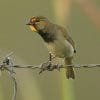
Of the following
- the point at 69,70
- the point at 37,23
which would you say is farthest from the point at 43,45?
the point at 37,23

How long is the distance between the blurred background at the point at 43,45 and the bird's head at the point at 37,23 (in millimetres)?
720

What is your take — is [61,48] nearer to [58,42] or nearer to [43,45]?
[58,42]

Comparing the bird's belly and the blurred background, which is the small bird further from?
the blurred background

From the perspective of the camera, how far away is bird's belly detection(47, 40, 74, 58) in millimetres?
5246

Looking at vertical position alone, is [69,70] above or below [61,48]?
below

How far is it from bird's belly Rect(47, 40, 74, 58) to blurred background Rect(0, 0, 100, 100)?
0.57m

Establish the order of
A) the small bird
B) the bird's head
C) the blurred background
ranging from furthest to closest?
the blurred background → the small bird → the bird's head

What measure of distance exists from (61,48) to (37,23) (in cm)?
26

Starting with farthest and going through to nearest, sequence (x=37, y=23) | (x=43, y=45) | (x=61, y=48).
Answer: (x=43, y=45)
(x=61, y=48)
(x=37, y=23)

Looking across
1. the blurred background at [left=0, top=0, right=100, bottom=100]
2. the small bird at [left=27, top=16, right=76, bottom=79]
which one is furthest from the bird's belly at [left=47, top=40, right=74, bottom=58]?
the blurred background at [left=0, top=0, right=100, bottom=100]

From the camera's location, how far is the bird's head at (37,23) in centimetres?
505

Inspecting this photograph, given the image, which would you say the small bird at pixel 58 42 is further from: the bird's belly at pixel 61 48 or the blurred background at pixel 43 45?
the blurred background at pixel 43 45

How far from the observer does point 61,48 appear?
17.3 feet

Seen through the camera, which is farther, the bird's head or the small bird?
the small bird
